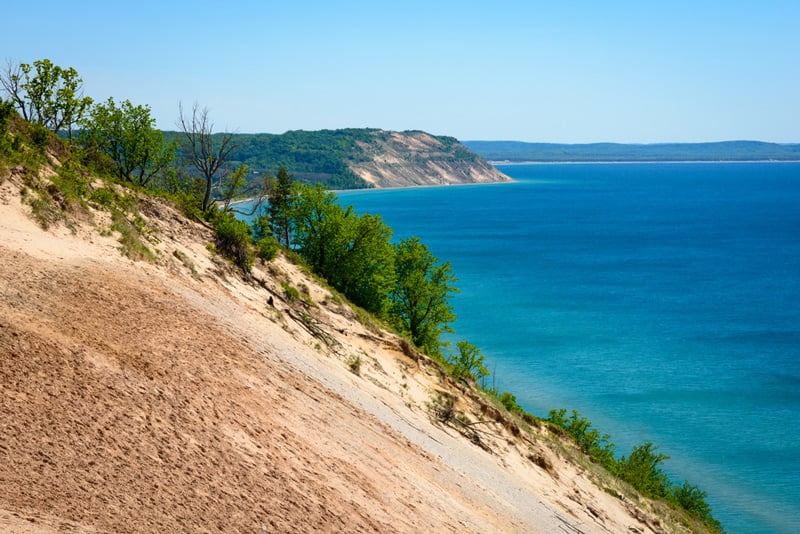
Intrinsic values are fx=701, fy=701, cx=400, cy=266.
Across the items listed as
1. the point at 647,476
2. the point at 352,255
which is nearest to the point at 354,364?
the point at 352,255

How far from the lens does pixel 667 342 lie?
72688mm

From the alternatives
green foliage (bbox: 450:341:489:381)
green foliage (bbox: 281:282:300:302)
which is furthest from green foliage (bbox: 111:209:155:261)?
green foliage (bbox: 450:341:489:381)

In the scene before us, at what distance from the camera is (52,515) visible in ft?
35.7

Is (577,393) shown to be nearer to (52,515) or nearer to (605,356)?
(605,356)

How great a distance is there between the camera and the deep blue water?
47062 mm

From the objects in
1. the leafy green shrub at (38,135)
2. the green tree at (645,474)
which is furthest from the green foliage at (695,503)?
the leafy green shrub at (38,135)

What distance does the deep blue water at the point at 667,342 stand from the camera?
154 feet

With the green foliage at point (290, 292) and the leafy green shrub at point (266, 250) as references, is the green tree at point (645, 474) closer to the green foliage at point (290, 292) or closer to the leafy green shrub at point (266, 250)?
the green foliage at point (290, 292)

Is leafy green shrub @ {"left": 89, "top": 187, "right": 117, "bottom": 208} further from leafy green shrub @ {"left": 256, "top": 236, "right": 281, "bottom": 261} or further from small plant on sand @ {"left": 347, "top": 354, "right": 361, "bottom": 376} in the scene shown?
small plant on sand @ {"left": 347, "top": 354, "right": 361, "bottom": 376}

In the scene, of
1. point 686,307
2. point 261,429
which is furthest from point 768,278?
point 261,429

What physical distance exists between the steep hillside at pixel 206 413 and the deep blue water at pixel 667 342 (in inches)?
813

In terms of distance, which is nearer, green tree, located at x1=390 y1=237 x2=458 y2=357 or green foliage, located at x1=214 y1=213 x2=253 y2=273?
green foliage, located at x1=214 y1=213 x2=253 y2=273

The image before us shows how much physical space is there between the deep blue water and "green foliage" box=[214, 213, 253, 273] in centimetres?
3022

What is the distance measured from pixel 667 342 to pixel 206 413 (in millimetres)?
65780
